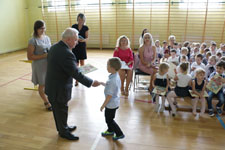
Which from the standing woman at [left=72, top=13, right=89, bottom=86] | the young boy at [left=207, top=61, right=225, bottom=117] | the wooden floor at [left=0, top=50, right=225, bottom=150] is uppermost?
the standing woman at [left=72, top=13, right=89, bottom=86]

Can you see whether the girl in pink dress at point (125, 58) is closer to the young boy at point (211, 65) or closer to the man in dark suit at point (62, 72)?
the young boy at point (211, 65)

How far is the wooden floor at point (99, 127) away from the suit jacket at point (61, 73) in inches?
28.7

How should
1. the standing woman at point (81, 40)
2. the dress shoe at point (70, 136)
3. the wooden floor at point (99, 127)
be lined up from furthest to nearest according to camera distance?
the standing woman at point (81, 40) → the dress shoe at point (70, 136) → the wooden floor at point (99, 127)

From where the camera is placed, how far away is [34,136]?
274cm

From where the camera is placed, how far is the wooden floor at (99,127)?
252 cm

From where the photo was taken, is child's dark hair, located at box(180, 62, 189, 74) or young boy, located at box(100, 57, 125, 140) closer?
young boy, located at box(100, 57, 125, 140)

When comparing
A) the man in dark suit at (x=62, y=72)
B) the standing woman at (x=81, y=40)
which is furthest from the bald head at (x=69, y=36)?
the standing woman at (x=81, y=40)

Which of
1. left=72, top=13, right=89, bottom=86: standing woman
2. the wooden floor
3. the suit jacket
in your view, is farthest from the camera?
left=72, top=13, right=89, bottom=86: standing woman

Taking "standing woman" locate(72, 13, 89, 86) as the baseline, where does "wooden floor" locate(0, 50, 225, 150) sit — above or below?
below

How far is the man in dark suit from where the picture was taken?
7.32ft

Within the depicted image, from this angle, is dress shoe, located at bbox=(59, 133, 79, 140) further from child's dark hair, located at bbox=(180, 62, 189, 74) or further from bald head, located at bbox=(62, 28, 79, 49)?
child's dark hair, located at bbox=(180, 62, 189, 74)

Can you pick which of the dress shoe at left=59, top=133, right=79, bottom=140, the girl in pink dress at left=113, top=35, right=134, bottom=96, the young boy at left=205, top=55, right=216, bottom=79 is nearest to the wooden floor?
the dress shoe at left=59, top=133, right=79, bottom=140

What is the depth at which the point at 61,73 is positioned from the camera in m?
2.29

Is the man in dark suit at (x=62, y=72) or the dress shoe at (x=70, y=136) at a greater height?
the man in dark suit at (x=62, y=72)
